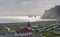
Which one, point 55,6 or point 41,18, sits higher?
point 55,6

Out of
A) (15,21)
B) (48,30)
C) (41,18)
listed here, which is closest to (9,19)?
(15,21)

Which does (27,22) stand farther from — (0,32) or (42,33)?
(0,32)

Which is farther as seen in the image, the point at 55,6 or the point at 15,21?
the point at 55,6

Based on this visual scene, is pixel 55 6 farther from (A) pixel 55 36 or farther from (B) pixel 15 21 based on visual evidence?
(B) pixel 15 21

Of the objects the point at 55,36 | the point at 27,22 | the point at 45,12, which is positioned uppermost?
the point at 45,12

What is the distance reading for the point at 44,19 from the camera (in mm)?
2654

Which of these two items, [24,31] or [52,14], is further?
[52,14]

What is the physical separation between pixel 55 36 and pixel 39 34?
12.8 inches

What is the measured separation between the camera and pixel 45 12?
106 inches

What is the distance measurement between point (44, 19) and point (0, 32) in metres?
0.91

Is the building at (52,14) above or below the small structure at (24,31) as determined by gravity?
above

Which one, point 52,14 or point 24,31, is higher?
point 52,14

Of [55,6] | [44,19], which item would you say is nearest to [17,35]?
[44,19]

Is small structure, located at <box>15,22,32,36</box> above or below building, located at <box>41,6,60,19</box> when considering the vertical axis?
below
